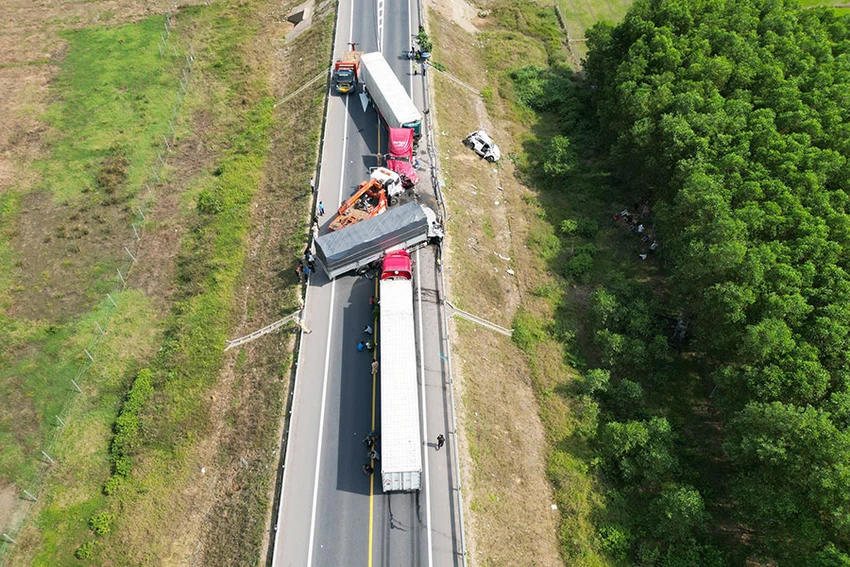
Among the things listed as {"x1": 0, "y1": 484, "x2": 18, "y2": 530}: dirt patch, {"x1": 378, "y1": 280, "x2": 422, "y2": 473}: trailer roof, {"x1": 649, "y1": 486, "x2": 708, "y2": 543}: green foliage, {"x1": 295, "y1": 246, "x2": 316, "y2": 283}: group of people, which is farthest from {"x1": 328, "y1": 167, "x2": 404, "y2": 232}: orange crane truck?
{"x1": 649, "y1": 486, "x2": 708, "y2": 543}: green foliage

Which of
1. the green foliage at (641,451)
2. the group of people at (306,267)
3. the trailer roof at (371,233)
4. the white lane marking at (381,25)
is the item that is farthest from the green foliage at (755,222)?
the white lane marking at (381,25)

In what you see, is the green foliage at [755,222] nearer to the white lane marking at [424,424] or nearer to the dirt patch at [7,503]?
the white lane marking at [424,424]

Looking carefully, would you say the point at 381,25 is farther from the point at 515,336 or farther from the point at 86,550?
the point at 86,550

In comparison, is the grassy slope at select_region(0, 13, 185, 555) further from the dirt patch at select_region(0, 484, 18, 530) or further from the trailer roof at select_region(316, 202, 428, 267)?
the trailer roof at select_region(316, 202, 428, 267)

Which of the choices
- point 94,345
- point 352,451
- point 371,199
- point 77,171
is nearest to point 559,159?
point 371,199

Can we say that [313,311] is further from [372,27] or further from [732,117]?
[372,27]

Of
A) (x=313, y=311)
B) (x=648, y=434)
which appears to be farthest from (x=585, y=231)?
(x=313, y=311)
